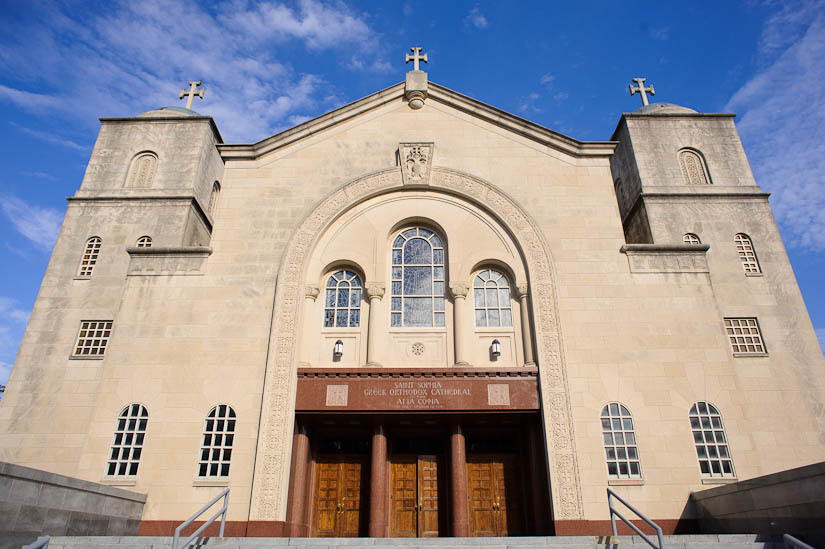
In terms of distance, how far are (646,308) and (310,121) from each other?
12273mm

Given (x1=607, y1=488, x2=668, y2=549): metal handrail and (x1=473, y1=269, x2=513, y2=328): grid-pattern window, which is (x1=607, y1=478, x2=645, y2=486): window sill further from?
(x1=473, y1=269, x2=513, y2=328): grid-pattern window

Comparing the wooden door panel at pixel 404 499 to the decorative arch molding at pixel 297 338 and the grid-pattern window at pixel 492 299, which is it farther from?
the grid-pattern window at pixel 492 299

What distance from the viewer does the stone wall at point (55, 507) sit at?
9.11 meters

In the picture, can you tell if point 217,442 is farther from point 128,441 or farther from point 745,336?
point 745,336

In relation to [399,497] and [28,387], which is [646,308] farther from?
[28,387]

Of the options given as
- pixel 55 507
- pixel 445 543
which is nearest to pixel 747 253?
pixel 445 543

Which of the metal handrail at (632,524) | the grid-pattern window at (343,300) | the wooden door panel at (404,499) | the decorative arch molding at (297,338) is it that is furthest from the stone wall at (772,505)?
the grid-pattern window at (343,300)

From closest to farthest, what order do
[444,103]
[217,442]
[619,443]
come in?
1. [619,443]
2. [217,442]
3. [444,103]

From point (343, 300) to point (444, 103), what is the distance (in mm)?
7937

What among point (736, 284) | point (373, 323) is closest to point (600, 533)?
point (373, 323)

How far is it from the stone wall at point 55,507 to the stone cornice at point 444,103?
10840 millimetres

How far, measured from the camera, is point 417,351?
1551cm

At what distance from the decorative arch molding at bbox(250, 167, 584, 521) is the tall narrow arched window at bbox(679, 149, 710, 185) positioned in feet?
34.0

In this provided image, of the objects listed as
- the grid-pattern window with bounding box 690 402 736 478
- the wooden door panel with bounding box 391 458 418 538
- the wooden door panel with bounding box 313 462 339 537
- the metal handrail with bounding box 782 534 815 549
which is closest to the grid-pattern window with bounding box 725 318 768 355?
the grid-pattern window with bounding box 690 402 736 478
